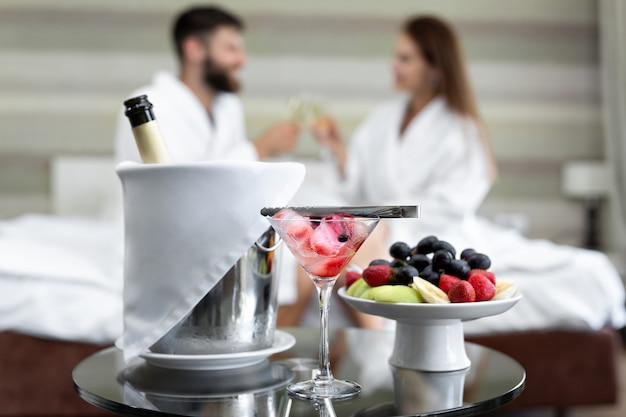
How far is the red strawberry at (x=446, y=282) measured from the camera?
44.9 inches

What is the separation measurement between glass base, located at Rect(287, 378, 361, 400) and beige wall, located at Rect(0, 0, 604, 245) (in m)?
3.56

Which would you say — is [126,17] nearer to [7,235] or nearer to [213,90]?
[213,90]

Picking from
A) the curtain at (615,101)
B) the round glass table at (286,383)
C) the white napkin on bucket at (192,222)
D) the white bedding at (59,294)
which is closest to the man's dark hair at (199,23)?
the white bedding at (59,294)

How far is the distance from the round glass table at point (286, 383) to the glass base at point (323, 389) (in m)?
0.01

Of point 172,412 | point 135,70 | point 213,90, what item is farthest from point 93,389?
point 135,70

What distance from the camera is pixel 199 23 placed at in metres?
3.38

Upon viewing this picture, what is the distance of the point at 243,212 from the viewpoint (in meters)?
1.11

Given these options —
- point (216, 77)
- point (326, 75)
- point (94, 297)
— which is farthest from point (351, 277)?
point (326, 75)

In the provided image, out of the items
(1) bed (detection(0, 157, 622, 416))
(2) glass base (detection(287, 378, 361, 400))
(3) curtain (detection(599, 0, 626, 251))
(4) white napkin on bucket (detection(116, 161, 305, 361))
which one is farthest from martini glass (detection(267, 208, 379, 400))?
(3) curtain (detection(599, 0, 626, 251))

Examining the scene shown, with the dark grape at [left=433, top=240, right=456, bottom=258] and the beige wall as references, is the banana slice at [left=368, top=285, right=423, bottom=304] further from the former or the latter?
the beige wall

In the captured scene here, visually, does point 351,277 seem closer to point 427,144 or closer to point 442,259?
point 442,259

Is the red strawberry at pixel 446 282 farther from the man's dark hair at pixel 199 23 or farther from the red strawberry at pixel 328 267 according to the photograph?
the man's dark hair at pixel 199 23

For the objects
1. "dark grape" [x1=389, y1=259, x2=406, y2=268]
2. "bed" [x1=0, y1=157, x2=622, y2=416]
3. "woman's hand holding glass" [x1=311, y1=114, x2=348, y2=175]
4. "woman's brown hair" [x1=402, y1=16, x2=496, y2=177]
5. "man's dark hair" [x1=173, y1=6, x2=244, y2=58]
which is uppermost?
"man's dark hair" [x1=173, y1=6, x2=244, y2=58]

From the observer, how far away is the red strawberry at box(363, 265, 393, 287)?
1185 millimetres
